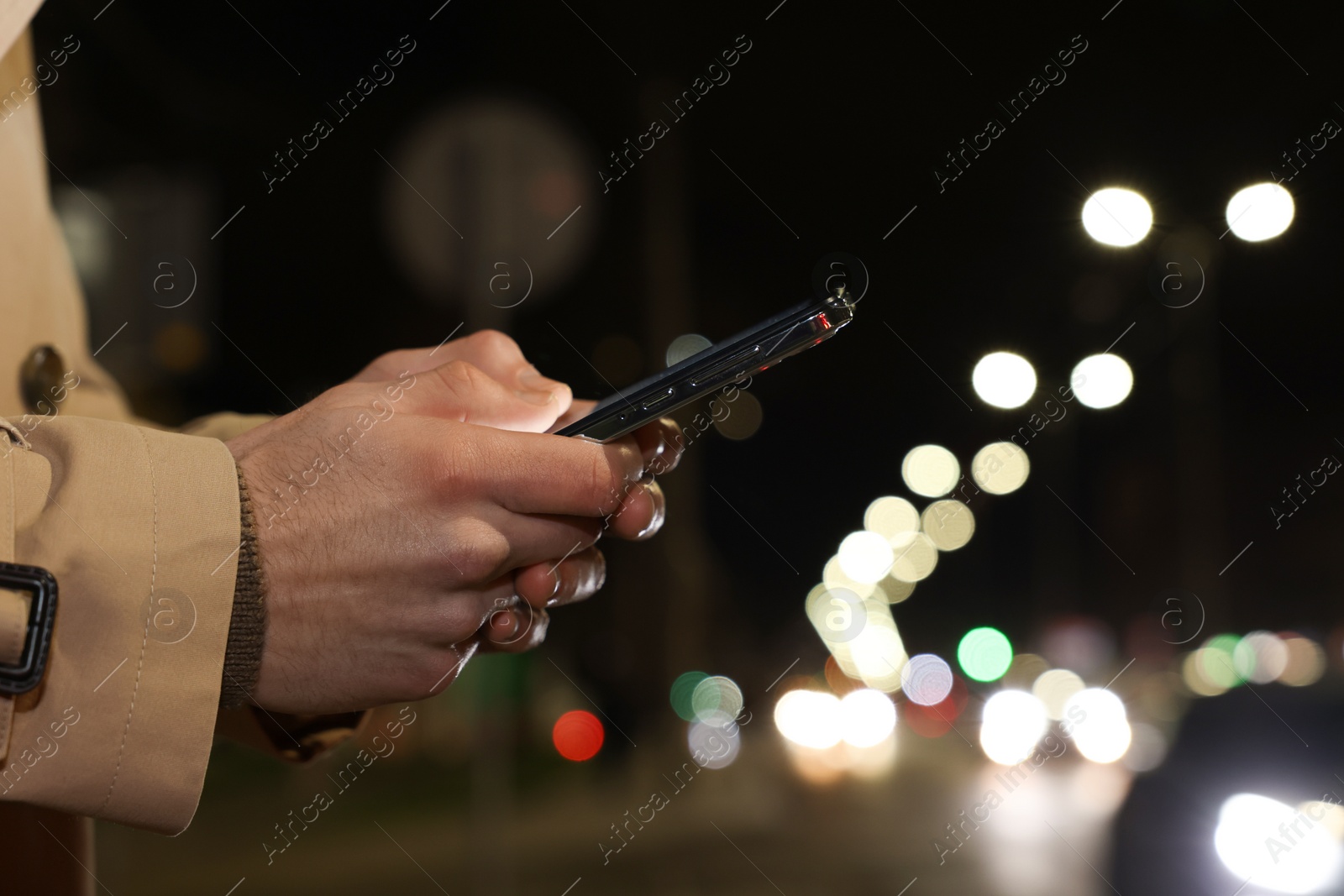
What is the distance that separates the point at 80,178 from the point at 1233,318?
4657 mm

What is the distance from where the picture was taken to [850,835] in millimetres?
5160

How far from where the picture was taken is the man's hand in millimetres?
874

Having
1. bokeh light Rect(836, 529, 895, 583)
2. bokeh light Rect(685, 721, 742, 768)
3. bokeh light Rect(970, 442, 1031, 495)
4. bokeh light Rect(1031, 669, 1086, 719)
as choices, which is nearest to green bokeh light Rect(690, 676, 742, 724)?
bokeh light Rect(685, 721, 742, 768)

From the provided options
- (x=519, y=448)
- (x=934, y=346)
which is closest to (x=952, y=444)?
(x=934, y=346)

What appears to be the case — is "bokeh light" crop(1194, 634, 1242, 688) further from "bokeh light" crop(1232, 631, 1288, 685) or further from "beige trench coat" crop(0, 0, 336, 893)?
"beige trench coat" crop(0, 0, 336, 893)

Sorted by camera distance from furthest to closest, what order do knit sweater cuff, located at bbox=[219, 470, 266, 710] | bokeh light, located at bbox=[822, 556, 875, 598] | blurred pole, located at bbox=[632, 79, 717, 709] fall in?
1. bokeh light, located at bbox=[822, 556, 875, 598]
2. blurred pole, located at bbox=[632, 79, 717, 709]
3. knit sweater cuff, located at bbox=[219, 470, 266, 710]

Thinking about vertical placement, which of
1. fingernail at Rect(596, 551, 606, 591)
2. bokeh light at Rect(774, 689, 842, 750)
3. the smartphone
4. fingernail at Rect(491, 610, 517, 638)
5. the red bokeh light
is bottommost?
the red bokeh light

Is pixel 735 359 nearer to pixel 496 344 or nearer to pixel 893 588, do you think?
pixel 496 344

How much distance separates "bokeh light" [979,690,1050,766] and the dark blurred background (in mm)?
1657

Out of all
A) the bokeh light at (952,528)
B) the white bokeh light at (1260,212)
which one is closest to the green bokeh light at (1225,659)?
the bokeh light at (952,528)

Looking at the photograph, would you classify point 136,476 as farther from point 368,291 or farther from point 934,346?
point 368,291

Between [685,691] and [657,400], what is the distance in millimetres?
8267

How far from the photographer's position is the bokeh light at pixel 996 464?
7.29 ft

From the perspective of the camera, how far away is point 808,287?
6.00 feet
